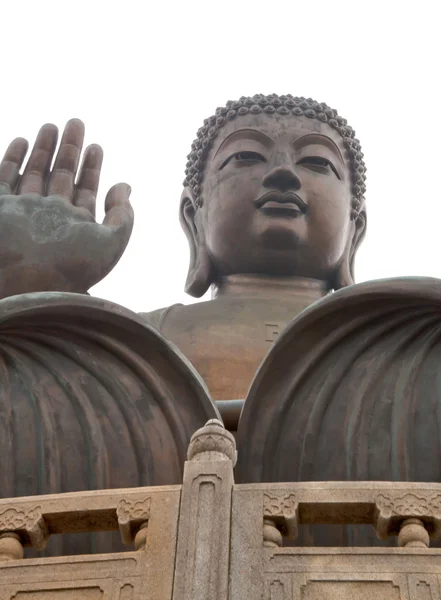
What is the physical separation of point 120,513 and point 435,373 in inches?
70.4

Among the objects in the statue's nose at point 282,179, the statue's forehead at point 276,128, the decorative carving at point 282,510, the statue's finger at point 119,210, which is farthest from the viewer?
the statue's forehead at point 276,128

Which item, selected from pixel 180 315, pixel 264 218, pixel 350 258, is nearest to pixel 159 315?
pixel 180 315

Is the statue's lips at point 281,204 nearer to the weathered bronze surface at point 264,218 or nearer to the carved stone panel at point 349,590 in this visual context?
the weathered bronze surface at point 264,218

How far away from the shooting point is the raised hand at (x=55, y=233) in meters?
5.41

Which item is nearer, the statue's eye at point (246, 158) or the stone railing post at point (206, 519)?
the stone railing post at point (206, 519)

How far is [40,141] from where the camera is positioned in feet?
20.5

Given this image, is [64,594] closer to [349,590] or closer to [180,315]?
[349,590]

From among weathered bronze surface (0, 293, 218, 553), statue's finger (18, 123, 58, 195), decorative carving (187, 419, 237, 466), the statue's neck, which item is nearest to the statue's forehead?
the statue's neck

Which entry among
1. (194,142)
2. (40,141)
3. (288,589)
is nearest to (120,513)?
(288,589)

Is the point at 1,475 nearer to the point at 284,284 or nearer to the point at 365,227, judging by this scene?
the point at 284,284

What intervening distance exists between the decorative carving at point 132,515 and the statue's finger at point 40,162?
2940 millimetres

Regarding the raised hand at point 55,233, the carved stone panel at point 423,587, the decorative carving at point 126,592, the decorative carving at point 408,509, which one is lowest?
the decorative carving at point 126,592


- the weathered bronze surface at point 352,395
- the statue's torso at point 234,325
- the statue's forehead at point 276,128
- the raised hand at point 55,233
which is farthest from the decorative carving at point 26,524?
the statue's forehead at point 276,128

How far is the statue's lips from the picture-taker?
21.8 ft
